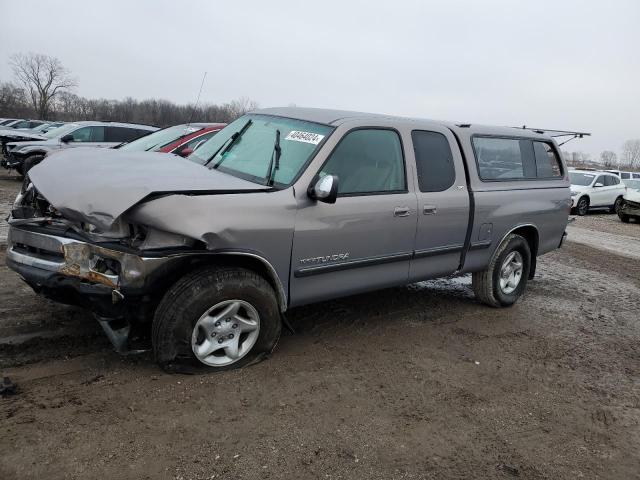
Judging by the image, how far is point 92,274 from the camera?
130 inches

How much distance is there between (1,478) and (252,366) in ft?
5.62

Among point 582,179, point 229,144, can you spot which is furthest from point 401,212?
point 582,179

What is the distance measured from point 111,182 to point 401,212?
90.7 inches

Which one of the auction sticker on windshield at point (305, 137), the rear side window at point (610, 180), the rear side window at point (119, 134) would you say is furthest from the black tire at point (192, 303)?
the rear side window at point (610, 180)

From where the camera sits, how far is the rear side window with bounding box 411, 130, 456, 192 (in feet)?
15.3

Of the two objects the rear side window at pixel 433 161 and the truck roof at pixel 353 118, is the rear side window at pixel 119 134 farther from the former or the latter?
the rear side window at pixel 433 161

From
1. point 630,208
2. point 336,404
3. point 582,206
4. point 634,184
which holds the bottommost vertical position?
point 336,404

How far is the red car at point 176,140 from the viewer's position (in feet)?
27.2

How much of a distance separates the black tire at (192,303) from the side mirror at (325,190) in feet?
2.36

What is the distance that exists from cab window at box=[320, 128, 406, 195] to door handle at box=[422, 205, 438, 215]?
285 millimetres

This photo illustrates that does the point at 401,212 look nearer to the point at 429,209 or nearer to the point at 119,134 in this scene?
the point at 429,209

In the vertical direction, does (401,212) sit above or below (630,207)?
above

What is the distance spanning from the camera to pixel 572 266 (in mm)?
8570

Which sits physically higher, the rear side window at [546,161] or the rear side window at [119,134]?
the rear side window at [546,161]
